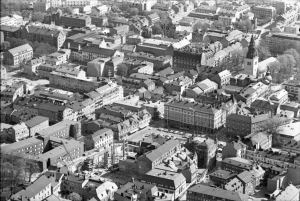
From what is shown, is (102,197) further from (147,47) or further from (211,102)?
(147,47)

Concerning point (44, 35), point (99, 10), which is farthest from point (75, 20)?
point (44, 35)

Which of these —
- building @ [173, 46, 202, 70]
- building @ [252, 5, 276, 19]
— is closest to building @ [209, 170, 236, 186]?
building @ [173, 46, 202, 70]

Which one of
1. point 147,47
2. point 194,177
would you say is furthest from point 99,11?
point 194,177

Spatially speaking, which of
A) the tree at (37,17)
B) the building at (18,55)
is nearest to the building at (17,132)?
the building at (18,55)

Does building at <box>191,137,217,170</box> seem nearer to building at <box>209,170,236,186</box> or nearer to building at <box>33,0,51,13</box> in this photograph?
building at <box>209,170,236,186</box>

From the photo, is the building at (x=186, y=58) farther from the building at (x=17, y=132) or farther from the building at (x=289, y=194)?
the building at (x=289, y=194)

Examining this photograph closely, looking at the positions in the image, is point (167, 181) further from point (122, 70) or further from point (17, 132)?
point (122, 70)
